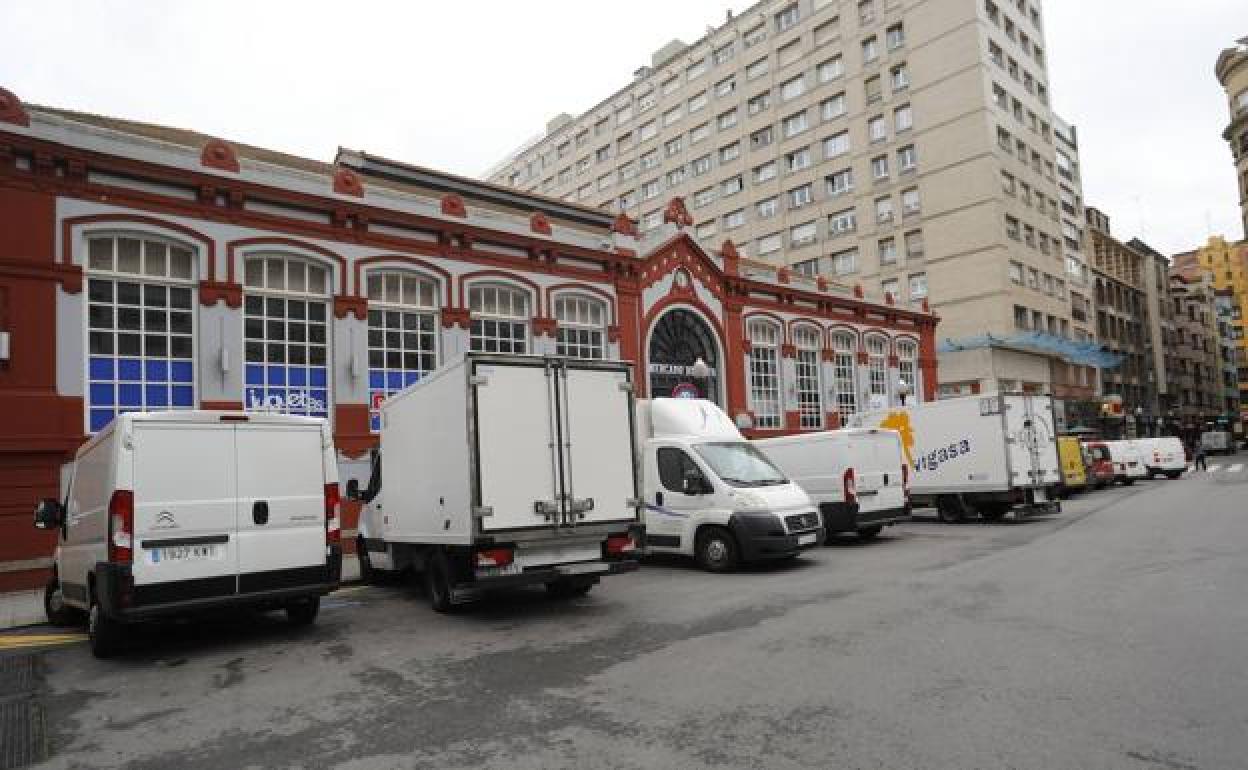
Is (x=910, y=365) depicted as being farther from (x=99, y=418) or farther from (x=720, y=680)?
(x=720, y=680)

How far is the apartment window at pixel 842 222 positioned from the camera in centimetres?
4591

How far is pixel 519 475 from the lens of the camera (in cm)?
812

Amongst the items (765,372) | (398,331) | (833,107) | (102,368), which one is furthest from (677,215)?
(833,107)

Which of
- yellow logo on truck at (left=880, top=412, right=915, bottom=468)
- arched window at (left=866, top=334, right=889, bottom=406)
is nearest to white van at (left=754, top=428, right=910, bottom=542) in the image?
yellow logo on truck at (left=880, top=412, right=915, bottom=468)

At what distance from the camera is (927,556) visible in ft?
39.0

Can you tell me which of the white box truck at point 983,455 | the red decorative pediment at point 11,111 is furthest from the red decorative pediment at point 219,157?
the white box truck at point 983,455

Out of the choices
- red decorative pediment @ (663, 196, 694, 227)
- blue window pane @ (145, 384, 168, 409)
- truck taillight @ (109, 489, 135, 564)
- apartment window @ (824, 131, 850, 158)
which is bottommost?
truck taillight @ (109, 489, 135, 564)

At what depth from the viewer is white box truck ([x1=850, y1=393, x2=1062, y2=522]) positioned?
1672cm

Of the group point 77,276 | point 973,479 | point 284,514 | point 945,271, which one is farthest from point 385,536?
point 945,271

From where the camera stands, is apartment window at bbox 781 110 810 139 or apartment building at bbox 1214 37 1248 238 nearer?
apartment window at bbox 781 110 810 139

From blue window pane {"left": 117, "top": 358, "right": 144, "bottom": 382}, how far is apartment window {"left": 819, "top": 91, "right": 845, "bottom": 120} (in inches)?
1656

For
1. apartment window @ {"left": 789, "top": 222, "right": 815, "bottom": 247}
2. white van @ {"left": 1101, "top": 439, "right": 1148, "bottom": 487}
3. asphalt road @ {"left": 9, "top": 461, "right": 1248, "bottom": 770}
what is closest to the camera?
asphalt road @ {"left": 9, "top": 461, "right": 1248, "bottom": 770}

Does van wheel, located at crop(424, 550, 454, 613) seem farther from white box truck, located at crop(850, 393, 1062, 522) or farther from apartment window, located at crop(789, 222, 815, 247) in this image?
apartment window, located at crop(789, 222, 815, 247)

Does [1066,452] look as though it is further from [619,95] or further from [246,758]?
[619,95]
